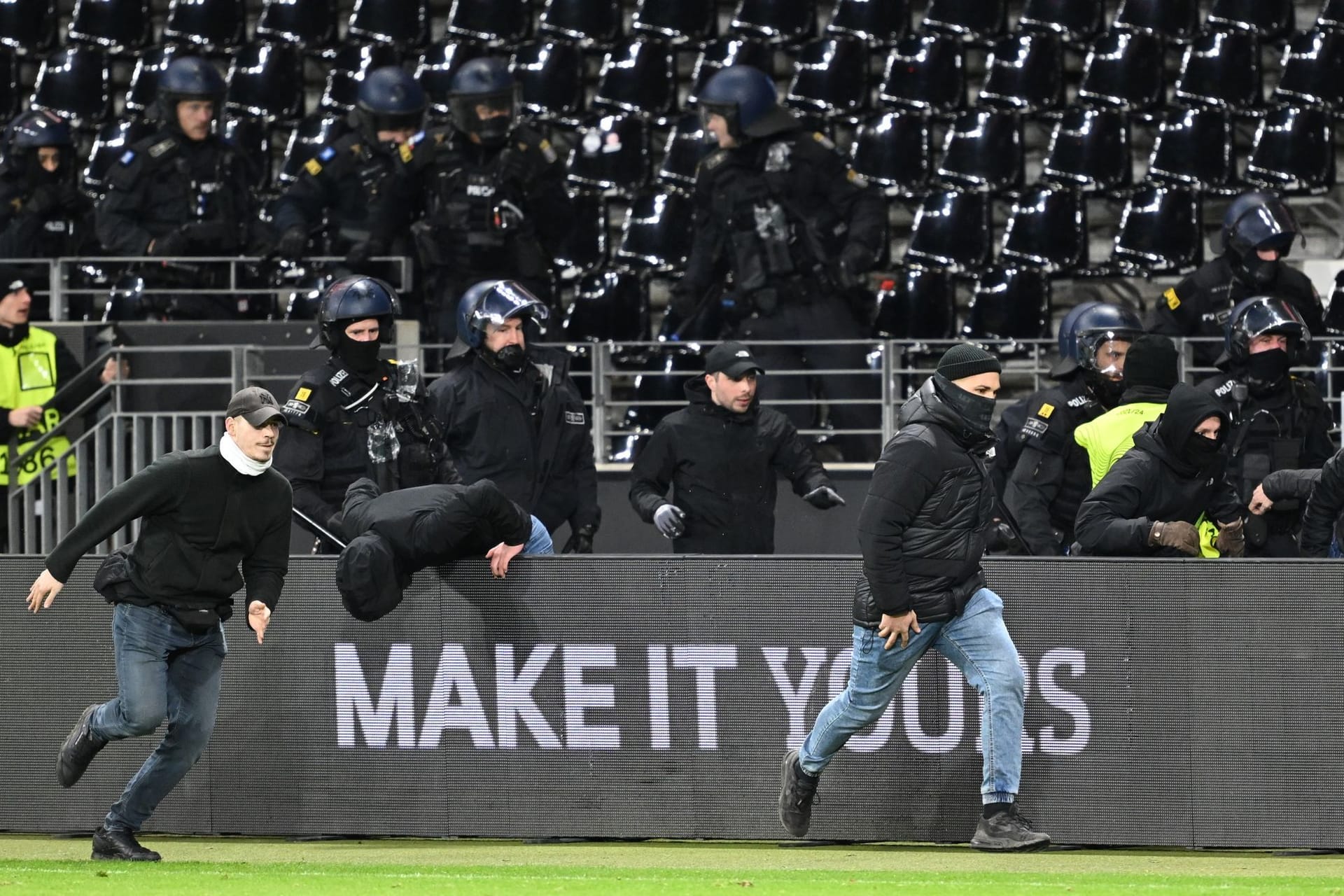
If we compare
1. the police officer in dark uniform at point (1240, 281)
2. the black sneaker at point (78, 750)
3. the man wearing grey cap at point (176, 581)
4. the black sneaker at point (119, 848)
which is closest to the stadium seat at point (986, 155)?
the police officer in dark uniform at point (1240, 281)

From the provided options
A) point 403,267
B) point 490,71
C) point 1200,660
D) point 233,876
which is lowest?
point 233,876

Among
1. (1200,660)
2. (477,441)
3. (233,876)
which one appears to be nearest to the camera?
(233,876)

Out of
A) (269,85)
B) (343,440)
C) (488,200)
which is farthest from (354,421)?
(269,85)

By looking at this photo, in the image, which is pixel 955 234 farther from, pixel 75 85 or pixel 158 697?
pixel 158 697

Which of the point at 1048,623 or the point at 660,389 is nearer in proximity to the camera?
the point at 1048,623

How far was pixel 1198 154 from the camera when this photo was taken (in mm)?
13336

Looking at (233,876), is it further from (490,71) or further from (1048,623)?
(490,71)

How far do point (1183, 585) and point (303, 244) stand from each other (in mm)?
6528

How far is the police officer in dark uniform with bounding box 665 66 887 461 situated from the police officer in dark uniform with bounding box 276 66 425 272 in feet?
5.94

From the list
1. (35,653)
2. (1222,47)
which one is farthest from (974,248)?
(35,653)

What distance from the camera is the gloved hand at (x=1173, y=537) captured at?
27.2ft

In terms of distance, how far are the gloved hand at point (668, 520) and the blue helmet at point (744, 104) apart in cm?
325

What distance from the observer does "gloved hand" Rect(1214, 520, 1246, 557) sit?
873 cm

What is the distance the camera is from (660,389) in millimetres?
12812
